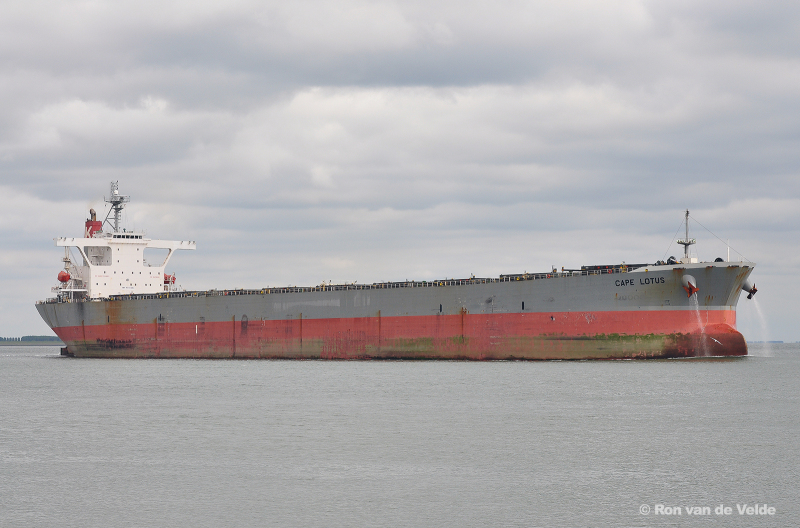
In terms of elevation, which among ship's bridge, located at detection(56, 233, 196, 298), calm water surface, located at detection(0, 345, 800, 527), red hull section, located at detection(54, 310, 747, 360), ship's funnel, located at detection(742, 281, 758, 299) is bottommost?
calm water surface, located at detection(0, 345, 800, 527)

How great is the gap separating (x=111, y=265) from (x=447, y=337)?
25.0 metres

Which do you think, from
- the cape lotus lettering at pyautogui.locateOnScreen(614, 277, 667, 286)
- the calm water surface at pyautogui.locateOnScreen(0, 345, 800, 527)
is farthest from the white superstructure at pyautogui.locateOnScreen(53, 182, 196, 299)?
the cape lotus lettering at pyautogui.locateOnScreen(614, 277, 667, 286)

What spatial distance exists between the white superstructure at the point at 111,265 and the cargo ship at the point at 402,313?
0.07 meters

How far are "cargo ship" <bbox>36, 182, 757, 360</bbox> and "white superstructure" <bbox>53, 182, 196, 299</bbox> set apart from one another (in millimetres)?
65

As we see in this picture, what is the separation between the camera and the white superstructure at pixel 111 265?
5084cm

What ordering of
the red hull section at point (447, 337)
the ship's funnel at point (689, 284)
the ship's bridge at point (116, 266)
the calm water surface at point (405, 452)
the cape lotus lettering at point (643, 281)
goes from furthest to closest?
the ship's bridge at point (116, 266) → the red hull section at point (447, 337) → the cape lotus lettering at point (643, 281) → the ship's funnel at point (689, 284) → the calm water surface at point (405, 452)

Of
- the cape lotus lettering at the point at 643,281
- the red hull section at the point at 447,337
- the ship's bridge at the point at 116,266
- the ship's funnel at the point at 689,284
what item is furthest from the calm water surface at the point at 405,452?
the ship's bridge at the point at 116,266

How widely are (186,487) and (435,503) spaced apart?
4.48 meters

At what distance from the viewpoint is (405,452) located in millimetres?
17109

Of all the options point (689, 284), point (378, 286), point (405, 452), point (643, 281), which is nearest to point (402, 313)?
point (378, 286)

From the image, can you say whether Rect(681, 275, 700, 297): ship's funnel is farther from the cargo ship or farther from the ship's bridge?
the ship's bridge

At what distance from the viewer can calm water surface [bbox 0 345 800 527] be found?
42.3 feet

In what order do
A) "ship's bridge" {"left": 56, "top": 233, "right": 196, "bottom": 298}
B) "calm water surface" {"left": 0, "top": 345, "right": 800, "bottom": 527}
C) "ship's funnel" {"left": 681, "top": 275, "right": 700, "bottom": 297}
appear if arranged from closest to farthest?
"calm water surface" {"left": 0, "top": 345, "right": 800, "bottom": 527} → "ship's funnel" {"left": 681, "top": 275, "right": 700, "bottom": 297} → "ship's bridge" {"left": 56, "top": 233, "right": 196, "bottom": 298}

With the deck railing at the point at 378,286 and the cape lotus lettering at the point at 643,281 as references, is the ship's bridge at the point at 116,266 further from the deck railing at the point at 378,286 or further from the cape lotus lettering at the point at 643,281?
the cape lotus lettering at the point at 643,281
